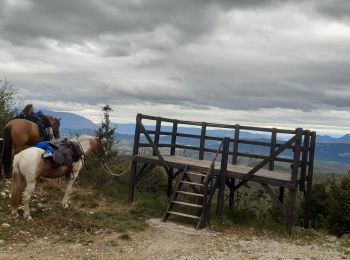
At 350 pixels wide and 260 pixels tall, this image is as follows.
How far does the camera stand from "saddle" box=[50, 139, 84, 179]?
10.7m

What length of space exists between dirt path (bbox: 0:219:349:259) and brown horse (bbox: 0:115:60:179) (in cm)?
545

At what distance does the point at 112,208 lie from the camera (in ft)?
42.0

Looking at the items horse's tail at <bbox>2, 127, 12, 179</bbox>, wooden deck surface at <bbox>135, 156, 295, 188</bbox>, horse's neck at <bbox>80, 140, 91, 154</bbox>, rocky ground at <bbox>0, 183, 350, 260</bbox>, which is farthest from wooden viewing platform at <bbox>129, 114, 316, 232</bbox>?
horse's tail at <bbox>2, 127, 12, 179</bbox>

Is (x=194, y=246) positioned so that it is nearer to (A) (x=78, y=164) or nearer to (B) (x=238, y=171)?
(B) (x=238, y=171)

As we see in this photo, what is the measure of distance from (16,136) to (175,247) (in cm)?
717

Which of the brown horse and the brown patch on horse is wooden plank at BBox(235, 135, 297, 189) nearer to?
the brown patch on horse

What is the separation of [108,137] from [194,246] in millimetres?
10589

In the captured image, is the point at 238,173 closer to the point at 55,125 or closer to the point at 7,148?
the point at 55,125

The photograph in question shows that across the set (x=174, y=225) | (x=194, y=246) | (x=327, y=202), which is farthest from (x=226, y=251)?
(x=327, y=202)

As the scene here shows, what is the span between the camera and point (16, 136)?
13297mm

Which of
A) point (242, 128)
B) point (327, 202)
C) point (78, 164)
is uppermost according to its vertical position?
point (242, 128)

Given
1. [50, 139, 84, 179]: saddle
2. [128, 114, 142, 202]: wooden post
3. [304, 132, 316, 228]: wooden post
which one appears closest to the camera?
[50, 139, 84, 179]: saddle

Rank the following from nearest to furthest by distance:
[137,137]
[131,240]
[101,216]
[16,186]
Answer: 1. [131,240]
2. [16,186]
3. [101,216]
4. [137,137]

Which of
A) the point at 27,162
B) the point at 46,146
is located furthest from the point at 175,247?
the point at 46,146
